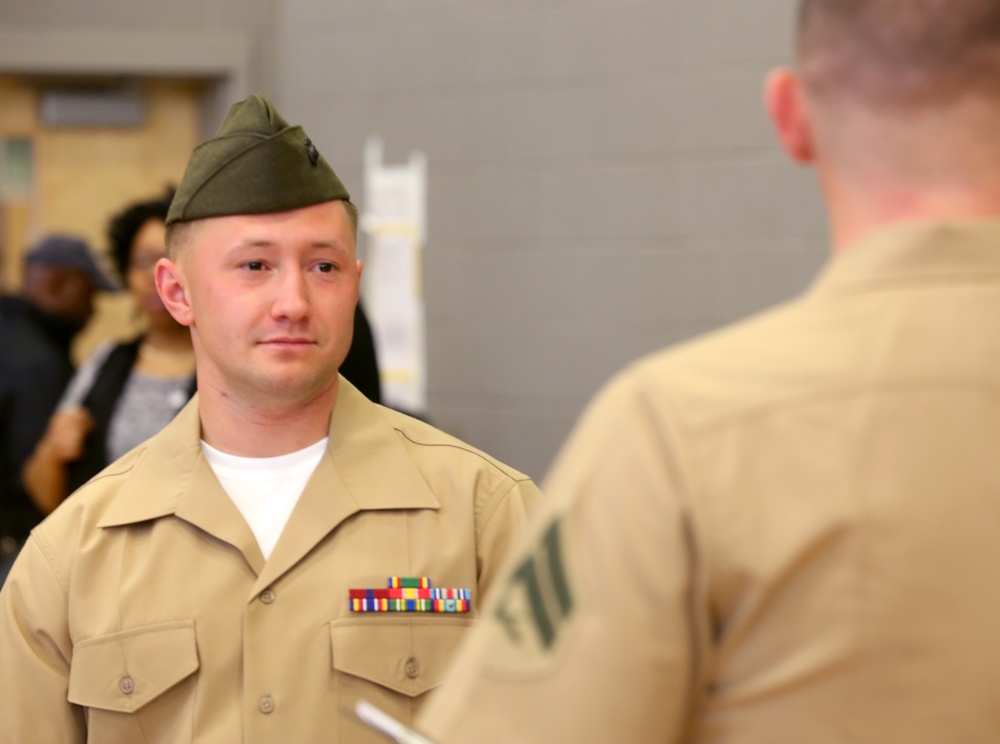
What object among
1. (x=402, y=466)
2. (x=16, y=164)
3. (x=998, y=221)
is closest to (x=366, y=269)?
(x=16, y=164)

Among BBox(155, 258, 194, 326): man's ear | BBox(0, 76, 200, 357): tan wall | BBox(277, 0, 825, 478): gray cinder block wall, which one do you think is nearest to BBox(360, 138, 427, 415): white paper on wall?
BBox(277, 0, 825, 478): gray cinder block wall

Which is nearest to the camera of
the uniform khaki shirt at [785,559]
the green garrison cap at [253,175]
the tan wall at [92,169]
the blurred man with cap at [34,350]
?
the uniform khaki shirt at [785,559]

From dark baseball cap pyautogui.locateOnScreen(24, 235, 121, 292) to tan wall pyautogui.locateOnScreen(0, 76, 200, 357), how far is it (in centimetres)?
106

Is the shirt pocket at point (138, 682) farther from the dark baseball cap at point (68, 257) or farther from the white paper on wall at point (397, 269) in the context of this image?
the white paper on wall at point (397, 269)

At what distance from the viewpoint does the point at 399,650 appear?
4.83 ft

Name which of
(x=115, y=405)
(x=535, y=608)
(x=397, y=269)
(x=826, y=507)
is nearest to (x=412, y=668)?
(x=535, y=608)

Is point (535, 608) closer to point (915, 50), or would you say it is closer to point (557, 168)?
point (915, 50)

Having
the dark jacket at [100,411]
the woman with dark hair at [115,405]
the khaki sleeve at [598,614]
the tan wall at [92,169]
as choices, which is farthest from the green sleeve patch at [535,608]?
the tan wall at [92,169]

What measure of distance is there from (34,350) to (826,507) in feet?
Answer: 10.4

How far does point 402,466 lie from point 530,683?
0.75 meters

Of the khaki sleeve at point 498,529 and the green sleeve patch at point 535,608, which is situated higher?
Result: the green sleeve patch at point 535,608

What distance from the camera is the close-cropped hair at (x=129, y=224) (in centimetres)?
328

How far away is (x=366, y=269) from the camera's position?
177 inches

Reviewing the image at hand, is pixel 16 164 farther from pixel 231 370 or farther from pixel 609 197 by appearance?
pixel 231 370
